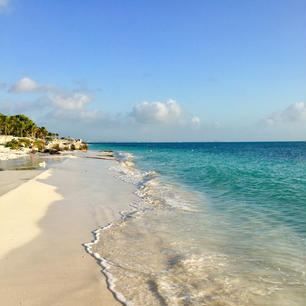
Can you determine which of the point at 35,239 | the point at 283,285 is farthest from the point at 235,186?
the point at 35,239

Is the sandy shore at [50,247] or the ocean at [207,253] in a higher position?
the sandy shore at [50,247]

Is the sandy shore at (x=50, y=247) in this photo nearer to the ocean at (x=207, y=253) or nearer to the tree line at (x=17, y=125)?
the ocean at (x=207, y=253)

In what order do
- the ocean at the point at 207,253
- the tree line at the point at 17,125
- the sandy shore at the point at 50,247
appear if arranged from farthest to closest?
the tree line at the point at 17,125
the ocean at the point at 207,253
the sandy shore at the point at 50,247

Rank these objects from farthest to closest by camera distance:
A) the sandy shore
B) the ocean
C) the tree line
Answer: the tree line → the ocean → the sandy shore

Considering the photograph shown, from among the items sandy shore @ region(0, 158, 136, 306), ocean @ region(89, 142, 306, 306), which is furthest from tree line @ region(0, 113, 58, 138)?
ocean @ region(89, 142, 306, 306)

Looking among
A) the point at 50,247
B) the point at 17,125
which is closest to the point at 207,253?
the point at 50,247

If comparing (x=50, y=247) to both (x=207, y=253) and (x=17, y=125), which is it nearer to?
(x=207, y=253)

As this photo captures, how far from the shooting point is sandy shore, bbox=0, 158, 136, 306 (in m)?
4.78

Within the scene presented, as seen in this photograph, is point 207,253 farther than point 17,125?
No

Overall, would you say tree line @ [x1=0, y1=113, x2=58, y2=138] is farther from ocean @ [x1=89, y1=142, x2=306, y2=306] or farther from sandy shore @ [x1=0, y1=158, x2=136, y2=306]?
ocean @ [x1=89, y1=142, x2=306, y2=306]

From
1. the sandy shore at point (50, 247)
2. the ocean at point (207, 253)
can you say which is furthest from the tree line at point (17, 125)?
the ocean at point (207, 253)

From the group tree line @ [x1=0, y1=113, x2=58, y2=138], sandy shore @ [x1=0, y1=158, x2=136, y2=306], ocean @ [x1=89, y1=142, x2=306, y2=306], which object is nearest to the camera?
sandy shore @ [x1=0, y1=158, x2=136, y2=306]

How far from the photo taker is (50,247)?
7.10 metres

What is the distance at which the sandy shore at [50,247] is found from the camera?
4.78m
